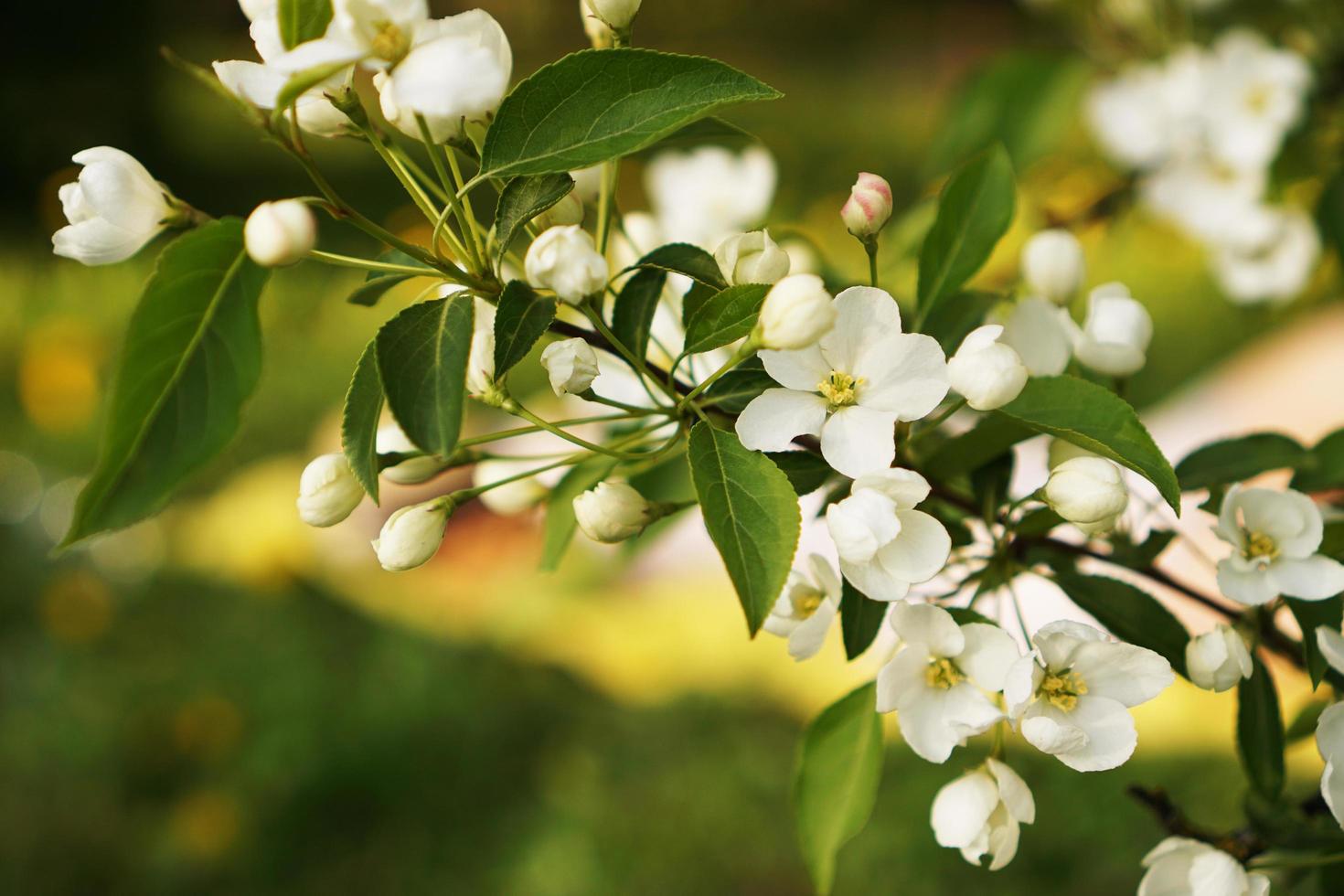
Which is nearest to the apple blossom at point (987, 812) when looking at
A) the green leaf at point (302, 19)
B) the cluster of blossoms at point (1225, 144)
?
the green leaf at point (302, 19)

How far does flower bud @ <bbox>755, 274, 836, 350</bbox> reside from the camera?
0.48 m

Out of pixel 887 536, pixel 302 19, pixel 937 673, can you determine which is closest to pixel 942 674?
pixel 937 673

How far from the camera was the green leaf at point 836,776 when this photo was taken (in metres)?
0.64

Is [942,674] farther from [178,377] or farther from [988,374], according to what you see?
[178,377]

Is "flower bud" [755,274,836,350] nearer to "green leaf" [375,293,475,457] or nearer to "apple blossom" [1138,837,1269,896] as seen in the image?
"green leaf" [375,293,475,457]

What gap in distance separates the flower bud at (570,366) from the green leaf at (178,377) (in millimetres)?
129

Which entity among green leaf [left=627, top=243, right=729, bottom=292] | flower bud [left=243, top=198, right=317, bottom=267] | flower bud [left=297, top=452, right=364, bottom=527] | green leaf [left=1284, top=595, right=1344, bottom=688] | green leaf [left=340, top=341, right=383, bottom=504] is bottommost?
green leaf [left=1284, top=595, right=1344, bottom=688]

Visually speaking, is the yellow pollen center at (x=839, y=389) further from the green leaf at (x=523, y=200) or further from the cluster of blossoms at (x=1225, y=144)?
the cluster of blossoms at (x=1225, y=144)

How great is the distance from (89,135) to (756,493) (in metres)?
3.67

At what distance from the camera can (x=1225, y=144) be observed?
1.15 m

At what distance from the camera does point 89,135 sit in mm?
3514

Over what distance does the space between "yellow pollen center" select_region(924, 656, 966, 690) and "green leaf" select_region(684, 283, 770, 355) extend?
19 centimetres

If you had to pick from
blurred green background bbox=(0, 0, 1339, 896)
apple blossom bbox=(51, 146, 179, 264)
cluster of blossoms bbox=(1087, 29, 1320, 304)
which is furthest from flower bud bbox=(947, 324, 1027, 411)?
cluster of blossoms bbox=(1087, 29, 1320, 304)

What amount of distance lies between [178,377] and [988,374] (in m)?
0.36
